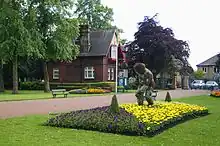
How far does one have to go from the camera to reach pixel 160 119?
1430cm

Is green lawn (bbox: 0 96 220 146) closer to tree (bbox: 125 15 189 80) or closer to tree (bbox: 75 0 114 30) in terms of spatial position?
Answer: tree (bbox: 125 15 189 80)

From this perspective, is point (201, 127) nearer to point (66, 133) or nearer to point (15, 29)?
point (66, 133)

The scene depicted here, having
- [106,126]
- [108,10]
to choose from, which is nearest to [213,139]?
[106,126]

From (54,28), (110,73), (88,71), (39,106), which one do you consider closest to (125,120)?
(39,106)

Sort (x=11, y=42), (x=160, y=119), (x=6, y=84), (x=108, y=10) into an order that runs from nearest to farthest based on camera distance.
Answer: (x=160, y=119)
(x=11, y=42)
(x=6, y=84)
(x=108, y=10)

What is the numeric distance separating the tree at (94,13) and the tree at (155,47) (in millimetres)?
11571

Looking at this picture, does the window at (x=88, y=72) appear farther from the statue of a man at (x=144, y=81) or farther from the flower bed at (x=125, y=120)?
the flower bed at (x=125, y=120)

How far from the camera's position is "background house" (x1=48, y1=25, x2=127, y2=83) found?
5869cm

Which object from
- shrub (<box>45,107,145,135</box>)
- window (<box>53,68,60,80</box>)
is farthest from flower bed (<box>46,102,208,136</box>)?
window (<box>53,68,60,80</box>)

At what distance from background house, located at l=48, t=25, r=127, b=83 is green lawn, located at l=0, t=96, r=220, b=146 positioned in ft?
144

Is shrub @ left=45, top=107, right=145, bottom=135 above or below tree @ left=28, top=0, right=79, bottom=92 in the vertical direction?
below

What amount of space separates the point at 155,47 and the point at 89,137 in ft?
→ 181

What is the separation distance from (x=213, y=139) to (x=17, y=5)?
3805 cm

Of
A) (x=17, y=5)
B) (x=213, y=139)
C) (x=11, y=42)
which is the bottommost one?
(x=213, y=139)
